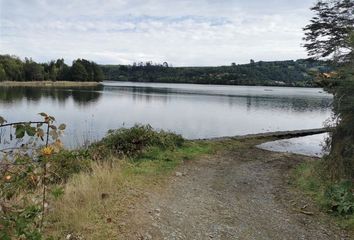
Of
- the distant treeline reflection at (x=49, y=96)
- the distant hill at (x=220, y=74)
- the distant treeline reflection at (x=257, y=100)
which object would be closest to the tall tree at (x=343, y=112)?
the distant treeline reflection at (x=257, y=100)

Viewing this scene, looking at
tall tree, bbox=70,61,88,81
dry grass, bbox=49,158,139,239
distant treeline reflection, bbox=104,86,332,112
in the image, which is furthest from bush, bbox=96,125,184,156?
tall tree, bbox=70,61,88,81

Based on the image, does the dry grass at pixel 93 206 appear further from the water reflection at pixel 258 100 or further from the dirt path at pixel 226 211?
the water reflection at pixel 258 100

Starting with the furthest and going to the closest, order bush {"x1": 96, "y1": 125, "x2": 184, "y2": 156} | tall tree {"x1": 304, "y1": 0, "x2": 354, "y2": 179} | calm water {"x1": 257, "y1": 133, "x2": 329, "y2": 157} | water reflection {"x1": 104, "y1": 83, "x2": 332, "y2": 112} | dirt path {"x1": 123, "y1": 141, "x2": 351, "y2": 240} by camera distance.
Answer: water reflection {"x1": 104, "y1": 83, "x2": 332, "y2": 112} < calm water {"x1": 257, "y1": 133, "x2": 329, "y2": 157} < bush {"x1": 96, "y1": 125, "x2": 184, "y2": 156} < tall tree {"x1": 304, "y1": 0, "x2": 354, "y2": 179} < dirt path {"x1": 123, "y1": 141, "x2": 351, "y2": 240}

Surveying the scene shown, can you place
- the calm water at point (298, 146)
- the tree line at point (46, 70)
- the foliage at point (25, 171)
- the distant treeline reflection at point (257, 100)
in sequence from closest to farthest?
the foliage at point (25, 171) → the calm water at point (298, 146) → the distant treeline reflection at point (257, 100) → the tree line at point (46, 70)

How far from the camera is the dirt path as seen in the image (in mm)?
4875

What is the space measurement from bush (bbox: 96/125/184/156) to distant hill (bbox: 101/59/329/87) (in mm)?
105649

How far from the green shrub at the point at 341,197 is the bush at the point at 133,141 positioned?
17.5 feet

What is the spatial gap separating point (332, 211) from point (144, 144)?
239 inches

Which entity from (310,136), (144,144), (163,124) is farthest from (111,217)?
(163,124)

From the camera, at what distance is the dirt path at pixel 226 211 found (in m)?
4.88

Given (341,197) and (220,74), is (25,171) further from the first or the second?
(220,74)

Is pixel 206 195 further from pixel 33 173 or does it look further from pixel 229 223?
pixel 33 173

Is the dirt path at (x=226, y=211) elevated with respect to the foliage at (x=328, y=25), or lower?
lower

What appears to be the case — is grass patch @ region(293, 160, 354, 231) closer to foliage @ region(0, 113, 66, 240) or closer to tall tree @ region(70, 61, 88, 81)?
foliage @ region(0, 113, 66, 240)
